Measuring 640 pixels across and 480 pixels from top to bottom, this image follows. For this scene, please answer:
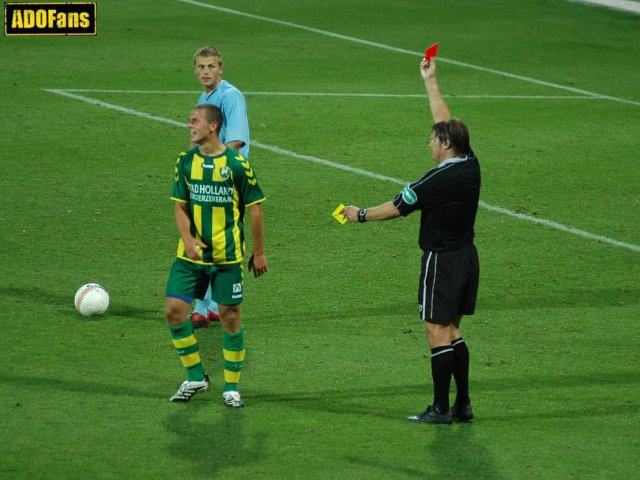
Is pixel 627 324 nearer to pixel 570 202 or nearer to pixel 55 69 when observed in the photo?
pixel 570 202

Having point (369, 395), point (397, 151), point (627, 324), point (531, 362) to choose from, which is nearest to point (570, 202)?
point (397, 151)

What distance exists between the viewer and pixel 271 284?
38.3ft

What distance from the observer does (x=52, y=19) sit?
2323 centimetres

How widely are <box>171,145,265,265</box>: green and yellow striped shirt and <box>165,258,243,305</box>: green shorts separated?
5cm

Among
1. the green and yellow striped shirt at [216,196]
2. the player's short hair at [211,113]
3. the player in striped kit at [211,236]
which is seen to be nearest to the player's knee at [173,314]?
the player in striped kit at [211,236]

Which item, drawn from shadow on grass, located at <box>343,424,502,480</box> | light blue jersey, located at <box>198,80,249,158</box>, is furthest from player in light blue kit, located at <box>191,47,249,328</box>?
shadow on grass, located at <box>343,424,502,480</box>

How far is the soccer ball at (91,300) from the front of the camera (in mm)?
10430

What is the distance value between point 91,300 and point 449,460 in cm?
383

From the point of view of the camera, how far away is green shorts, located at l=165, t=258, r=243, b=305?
8500mm

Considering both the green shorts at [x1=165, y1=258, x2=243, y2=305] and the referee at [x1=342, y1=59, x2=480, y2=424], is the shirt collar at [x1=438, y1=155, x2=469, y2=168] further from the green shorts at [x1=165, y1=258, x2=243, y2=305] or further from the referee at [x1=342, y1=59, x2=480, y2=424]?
the green shorts at [x1=165, y1=258, x2=243, y2=305]

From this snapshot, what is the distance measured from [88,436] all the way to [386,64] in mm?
15300

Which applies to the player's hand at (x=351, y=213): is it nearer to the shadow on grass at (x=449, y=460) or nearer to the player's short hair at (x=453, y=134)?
the player's short hair at (x=453, y=134)

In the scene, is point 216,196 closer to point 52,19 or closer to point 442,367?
point 442,367

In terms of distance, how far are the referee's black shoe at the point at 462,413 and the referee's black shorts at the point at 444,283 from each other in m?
0.57
